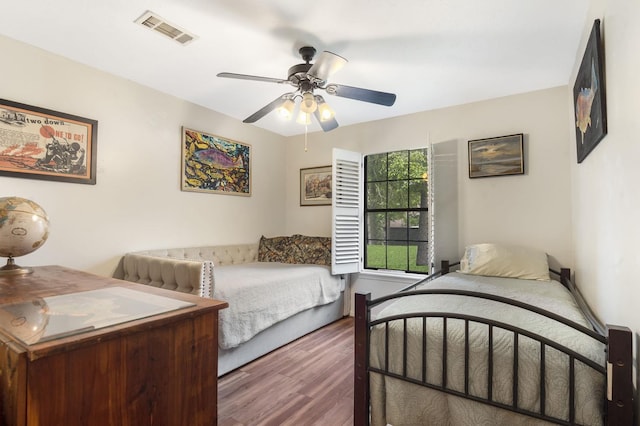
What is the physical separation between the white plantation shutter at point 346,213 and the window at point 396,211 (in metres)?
0.26

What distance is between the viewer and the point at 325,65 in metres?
2.00

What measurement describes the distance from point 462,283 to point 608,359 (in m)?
1.39

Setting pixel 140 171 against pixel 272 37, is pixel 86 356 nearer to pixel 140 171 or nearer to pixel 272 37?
pixel 272 37

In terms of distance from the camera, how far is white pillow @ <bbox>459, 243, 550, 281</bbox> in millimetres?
2711

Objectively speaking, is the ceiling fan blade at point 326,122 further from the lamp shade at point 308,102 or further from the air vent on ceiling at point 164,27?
the air vent on ceiling at point 164,27

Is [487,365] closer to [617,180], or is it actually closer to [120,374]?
[617,180]

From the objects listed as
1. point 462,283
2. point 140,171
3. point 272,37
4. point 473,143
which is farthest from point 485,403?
point 140,171

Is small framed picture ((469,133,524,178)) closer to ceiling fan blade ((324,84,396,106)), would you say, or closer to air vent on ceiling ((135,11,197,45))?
ceiling fan blade ((324,84,396,106))

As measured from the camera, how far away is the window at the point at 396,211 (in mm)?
3904

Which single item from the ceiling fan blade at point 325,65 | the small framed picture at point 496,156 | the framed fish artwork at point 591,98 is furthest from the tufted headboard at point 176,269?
the small framed picture at point 496,156

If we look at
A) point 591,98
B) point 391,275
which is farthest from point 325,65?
point 391,275

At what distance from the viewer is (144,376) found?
0.87 meters

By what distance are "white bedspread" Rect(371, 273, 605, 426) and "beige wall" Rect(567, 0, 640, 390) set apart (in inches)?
9.2

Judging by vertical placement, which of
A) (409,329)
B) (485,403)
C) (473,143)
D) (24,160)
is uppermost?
(473,143)
